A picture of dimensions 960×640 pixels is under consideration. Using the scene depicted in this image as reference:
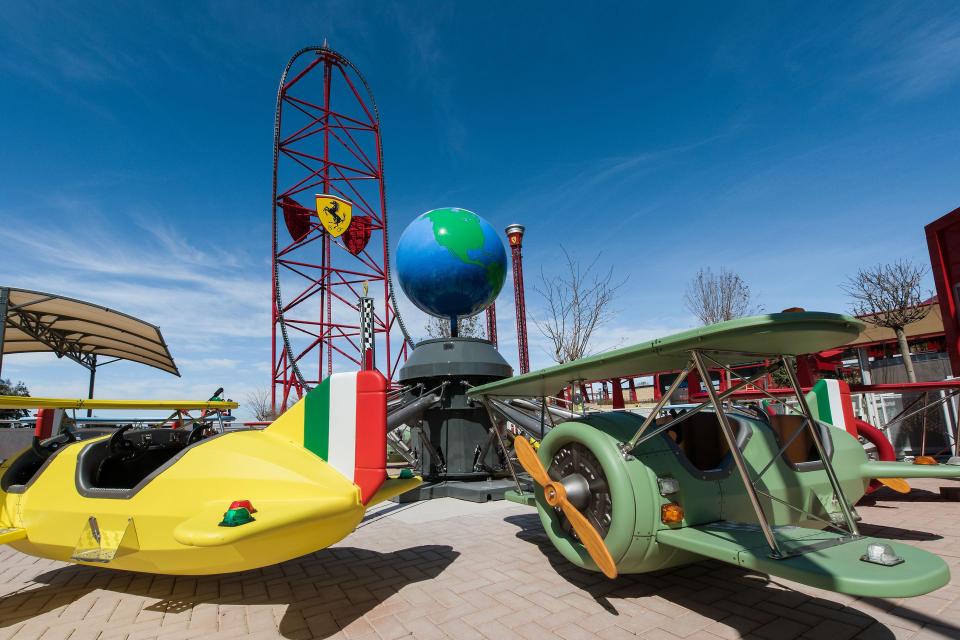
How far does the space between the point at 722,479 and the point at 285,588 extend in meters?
4.36

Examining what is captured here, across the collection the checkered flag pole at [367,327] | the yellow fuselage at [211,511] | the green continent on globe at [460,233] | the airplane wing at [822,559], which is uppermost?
the green continent on globe at [460,233]

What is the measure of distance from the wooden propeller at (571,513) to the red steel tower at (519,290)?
70.7 ft

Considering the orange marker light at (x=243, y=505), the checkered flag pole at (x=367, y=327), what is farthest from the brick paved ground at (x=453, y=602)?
the checkered flag pole at (x=367, y=327)

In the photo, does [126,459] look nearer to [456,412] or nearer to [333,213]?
[456,412]

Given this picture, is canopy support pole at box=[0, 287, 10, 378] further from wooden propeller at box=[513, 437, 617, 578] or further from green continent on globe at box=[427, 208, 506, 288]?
wooden propeller at box=[513, 437, 617, 578]

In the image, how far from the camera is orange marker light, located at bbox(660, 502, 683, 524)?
12.7ft

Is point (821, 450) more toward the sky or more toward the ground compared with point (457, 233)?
more toward the ground

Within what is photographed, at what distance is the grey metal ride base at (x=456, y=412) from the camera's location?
10180 mm

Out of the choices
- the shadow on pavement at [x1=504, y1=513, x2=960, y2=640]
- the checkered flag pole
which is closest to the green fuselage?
the shadow on pavement at [x1=504, y1=513, x2=960, y2=640]

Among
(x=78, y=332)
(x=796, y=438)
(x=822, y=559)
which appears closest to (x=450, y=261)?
(x=796, y=438)

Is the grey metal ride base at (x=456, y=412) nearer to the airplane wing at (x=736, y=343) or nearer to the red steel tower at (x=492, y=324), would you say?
the airplane wing at (x=736, y=343)

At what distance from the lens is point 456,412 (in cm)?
1028

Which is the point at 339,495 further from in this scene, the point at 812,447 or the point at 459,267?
the point at 459,267

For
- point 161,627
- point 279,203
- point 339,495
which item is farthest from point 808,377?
point 279,203
